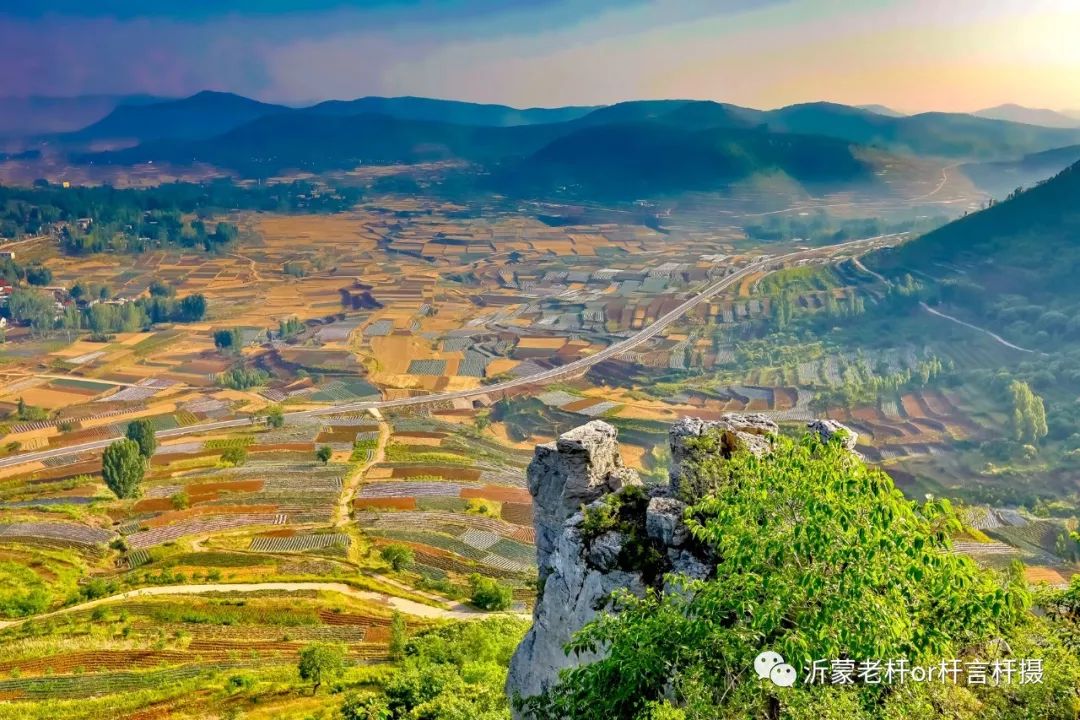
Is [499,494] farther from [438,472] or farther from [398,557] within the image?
[398,557]

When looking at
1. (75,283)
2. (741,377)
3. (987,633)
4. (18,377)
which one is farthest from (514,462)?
(75,283)

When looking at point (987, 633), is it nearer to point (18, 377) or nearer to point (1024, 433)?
point (1024, 433)

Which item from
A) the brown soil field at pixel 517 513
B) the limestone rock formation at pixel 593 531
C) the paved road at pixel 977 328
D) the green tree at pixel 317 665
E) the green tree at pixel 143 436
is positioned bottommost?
the brown soil field at pixel 517 513

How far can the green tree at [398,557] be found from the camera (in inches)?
→ 2151

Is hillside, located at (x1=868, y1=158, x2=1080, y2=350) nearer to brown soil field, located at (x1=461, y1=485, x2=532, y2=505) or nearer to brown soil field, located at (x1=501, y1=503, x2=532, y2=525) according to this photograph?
brown soil field, located at (x1=461, y1=485, x2=532, y2=505)

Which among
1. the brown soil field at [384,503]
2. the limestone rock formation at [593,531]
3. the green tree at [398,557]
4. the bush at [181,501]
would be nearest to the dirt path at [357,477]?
the brown soil field at [384,503]

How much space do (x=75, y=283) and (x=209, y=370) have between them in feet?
244

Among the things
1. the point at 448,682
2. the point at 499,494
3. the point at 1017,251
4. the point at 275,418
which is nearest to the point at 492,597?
the point at 448,682

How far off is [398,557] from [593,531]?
39.6m

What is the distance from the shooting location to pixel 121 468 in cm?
6431

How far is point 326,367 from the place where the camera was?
117438mm

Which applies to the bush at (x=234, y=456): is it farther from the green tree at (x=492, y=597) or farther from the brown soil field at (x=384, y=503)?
the green tree at (x=492, y=597)

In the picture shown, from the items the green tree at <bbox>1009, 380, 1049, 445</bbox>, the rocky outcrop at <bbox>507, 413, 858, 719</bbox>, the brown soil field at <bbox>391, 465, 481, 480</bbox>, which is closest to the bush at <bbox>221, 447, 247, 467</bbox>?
the brown soil field at <bbox>391, 465, 481, 480</bbox>

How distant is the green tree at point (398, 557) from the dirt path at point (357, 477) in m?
9.27
